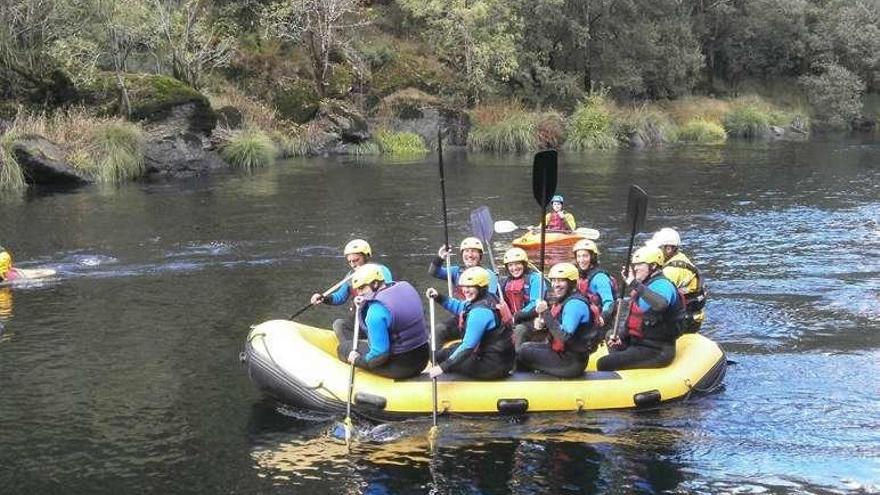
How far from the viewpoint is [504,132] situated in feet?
112

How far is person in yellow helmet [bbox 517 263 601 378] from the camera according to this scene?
7695 millimetres

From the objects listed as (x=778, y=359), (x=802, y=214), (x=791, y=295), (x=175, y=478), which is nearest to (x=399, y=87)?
(x=802, y=214)

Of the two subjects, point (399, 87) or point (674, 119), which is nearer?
point (399, 87)

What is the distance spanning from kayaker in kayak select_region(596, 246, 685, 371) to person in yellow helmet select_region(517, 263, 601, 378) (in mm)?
357

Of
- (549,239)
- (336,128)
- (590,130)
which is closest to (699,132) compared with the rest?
(590,130)

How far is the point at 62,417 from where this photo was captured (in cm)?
770

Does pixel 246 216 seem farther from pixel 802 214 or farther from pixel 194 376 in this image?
pixel 802 214

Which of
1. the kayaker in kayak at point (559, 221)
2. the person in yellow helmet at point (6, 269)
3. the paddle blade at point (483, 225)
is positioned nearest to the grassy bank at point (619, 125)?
the kayaker in kayak at point (559, 221)

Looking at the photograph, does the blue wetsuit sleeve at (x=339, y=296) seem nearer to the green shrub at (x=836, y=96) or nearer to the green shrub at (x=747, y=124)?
the green shrub at (x=747, y=124)

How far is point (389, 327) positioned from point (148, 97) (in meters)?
20.6

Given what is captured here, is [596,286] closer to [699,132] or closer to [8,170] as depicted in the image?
[8,170]

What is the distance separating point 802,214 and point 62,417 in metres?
15.9

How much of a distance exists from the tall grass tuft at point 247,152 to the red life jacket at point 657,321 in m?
20.9

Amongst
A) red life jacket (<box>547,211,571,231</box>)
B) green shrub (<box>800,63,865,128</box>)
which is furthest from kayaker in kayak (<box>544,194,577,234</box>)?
green shrub (<box>800,63,865,128</box>)
